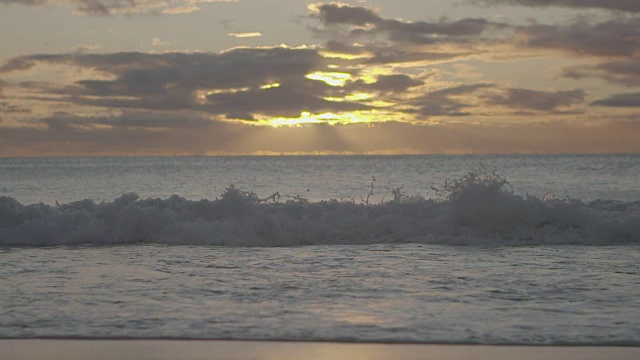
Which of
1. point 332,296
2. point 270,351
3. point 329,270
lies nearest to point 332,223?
point 329,270

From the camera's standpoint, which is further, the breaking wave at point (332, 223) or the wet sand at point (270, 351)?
the breaking wave at point (332, 223)

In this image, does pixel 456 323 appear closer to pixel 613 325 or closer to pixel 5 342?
pixel 613 325

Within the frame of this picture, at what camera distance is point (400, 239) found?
1597cm

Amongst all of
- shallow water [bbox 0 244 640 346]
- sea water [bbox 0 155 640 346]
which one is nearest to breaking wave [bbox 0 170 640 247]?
sea water [bbox 0 155 640 346]

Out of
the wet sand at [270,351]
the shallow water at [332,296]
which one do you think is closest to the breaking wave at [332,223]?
the shallow water at [332,296]

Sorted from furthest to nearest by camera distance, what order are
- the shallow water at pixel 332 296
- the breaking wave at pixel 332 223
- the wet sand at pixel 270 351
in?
1. the breaking wave at pixel 332 223
2. the shallow water at pixel 332 296
3. the wet sand at pixel 270 351

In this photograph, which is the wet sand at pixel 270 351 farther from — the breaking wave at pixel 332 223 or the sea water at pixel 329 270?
the breaking wave at pixel 332 223

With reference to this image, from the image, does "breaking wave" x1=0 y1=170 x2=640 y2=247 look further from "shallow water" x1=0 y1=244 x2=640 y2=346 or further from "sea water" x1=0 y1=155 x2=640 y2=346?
"shallow water" x1=0 y1=244 x2=640 y2=346

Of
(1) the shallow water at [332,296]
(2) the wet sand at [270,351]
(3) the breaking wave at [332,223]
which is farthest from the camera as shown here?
(3) the breaking wave at [332,223]

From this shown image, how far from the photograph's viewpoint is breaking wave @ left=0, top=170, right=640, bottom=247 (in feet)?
53.0

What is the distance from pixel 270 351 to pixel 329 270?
4.64 metres

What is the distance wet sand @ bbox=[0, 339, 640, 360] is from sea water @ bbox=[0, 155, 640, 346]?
0.21 meters

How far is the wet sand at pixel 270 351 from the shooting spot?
655 centimetres

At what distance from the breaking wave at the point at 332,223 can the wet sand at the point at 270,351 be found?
28.5 ft
